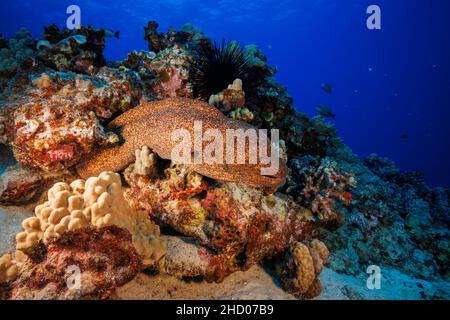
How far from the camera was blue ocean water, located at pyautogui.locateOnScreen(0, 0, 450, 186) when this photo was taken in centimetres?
5791

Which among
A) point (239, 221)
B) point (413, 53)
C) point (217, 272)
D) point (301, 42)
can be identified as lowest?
point (217, 272)

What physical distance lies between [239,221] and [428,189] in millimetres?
7594

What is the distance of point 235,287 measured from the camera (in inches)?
131

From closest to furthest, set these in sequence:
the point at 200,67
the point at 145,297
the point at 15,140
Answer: the point at 145,297 < the point at 15,140 < the point at 200,67

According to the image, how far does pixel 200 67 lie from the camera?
545 centimetres

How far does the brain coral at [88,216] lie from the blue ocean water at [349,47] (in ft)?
206

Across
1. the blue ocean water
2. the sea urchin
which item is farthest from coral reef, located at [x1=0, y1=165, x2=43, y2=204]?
the blue ocean water

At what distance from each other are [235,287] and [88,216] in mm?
2159

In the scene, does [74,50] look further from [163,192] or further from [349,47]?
[349,47]

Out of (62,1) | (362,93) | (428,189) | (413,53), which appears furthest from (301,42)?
(428,189)

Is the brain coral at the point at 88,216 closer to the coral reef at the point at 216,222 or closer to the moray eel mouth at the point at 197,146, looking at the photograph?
the coral reef at the point at 216,222

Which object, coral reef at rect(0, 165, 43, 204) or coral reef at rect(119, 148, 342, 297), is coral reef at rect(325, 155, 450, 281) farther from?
coral reef at rect(0, 165, 43, 204)

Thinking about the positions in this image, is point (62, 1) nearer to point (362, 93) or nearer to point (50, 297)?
point (50, 297)

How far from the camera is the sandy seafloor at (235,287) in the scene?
315 centimetres
